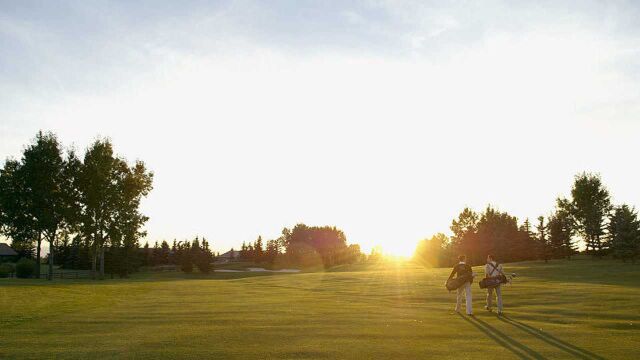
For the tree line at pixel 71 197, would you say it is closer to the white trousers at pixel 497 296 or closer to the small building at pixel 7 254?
the small building at pixel 7 254

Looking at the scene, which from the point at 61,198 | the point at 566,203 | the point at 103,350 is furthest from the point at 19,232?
the point at 566,203

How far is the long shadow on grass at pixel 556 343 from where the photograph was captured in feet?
38.0

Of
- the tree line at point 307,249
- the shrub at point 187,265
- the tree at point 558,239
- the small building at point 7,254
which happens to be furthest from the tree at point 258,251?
the tree at point 558,239

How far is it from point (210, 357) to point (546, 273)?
43.6m

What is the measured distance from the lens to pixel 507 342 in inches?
523

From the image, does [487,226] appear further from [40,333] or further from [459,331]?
[40,333]

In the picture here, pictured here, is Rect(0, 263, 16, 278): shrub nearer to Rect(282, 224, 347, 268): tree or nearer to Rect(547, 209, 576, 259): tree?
Rect(547, 209, 576, 259): tree

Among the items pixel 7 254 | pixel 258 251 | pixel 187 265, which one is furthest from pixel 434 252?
pixel 7 254

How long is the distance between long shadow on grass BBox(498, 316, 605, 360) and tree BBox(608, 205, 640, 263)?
5234 cm

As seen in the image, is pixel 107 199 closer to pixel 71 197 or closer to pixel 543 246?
pixel 71 197

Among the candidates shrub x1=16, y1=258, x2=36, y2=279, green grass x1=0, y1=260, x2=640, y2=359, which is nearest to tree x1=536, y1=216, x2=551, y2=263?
green grass x1=0, y1=260, x2=640, y2=359

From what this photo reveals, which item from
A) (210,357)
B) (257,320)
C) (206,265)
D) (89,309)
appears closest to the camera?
(210,357)

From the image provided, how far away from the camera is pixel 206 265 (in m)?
95.4

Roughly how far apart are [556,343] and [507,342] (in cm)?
134
